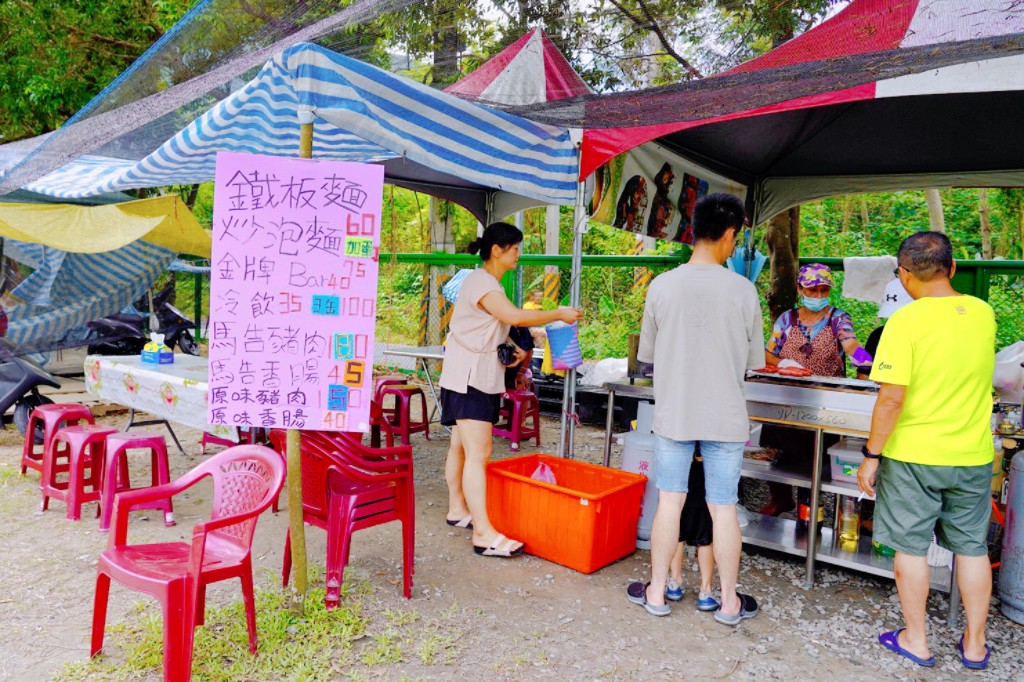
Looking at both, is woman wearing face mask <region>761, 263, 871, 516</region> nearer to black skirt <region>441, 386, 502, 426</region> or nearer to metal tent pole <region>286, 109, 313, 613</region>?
black skirt <region>441, 386, 502, 426</region>

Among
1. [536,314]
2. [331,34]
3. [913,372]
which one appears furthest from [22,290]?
[913,372]

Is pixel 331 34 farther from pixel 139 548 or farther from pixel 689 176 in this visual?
pixel 689 176

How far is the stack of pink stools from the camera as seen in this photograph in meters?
4.03

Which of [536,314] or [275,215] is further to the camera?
[536,314]

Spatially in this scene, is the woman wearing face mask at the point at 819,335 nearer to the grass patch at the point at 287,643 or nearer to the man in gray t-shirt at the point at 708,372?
the man in gray t-shirt at the point at 708,372

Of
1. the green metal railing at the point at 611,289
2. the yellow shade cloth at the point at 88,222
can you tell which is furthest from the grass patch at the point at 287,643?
the green metal railing at the point at 611,289

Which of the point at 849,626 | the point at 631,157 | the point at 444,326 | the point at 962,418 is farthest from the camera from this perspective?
the point at 444,326

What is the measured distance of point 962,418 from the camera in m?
2.67

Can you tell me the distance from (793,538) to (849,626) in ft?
2.17

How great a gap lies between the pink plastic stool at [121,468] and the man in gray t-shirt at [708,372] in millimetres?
2681

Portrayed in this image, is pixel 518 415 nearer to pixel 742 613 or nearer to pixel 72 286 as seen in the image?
pixel 742 613

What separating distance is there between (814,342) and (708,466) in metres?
1.72

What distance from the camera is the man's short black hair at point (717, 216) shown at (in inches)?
117

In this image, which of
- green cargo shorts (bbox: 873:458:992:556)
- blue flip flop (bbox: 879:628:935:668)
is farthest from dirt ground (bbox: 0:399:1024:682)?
green cargo shorts (bbox: 873:458:992:556)
